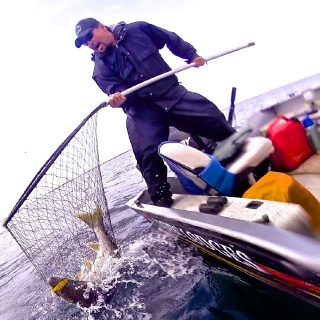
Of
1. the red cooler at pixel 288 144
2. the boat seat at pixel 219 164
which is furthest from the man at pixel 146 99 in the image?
the boat seat at pixel 219 164

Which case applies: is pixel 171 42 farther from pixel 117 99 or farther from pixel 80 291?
pixel 80 291

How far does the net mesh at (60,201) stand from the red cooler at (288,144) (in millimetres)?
2173

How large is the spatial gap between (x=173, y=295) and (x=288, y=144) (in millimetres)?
2266

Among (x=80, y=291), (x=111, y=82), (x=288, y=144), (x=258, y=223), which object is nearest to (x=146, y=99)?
(x=111, y=82)

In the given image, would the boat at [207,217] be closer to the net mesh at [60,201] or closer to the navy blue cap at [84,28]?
the net mesh at [60,201]

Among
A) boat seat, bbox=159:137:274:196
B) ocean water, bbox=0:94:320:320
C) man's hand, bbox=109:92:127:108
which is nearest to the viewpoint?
boat seat, bbox=159:137:274:196

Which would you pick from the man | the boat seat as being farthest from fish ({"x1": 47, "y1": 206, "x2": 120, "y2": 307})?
the boat seat

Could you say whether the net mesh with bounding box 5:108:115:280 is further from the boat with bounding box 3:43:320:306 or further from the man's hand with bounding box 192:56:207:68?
the man's hand with bounding box 192:56:207:68

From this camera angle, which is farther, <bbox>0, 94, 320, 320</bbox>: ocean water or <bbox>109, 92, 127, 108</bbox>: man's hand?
<bbox>109, 92, 127, 108</bbox>: man's hand

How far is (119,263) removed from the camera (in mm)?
5086

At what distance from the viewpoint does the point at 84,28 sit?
11.6ft

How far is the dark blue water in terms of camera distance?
2867 millimetres

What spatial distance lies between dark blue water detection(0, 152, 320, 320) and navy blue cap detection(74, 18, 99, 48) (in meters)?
3.23

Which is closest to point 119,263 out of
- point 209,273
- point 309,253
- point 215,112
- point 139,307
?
point 139,307
